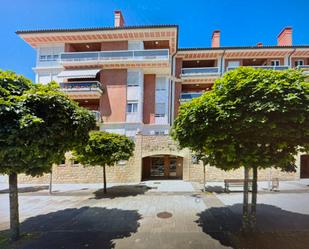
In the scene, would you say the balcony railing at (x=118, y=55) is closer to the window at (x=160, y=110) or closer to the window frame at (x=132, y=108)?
the window frame at (x=132, y=108)

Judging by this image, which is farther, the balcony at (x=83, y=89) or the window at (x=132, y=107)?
the window at (x=132, y=107)

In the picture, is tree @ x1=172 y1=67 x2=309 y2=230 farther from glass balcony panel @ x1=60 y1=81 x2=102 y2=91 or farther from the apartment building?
glass balcony panel @ x1=60 y1=81 x2=102 y2=91

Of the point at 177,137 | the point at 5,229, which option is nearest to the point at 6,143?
the point at 5,229

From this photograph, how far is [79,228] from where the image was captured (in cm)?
670

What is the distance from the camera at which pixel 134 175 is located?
1630 centimetres

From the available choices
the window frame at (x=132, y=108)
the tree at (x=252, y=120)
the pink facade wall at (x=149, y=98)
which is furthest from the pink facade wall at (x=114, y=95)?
the tree at (x=252, y=120)

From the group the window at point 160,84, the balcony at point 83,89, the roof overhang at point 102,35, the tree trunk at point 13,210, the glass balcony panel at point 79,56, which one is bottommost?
the tree trunk at point 13,210

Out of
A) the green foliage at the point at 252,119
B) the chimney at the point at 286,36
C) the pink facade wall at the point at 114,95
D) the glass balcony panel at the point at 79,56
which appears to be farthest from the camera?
the chimney at the point at 286,36

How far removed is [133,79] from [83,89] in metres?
5.60

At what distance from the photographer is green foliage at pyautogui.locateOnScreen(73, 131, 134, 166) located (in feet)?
35.6

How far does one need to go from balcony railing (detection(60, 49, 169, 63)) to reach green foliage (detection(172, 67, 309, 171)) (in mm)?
15667

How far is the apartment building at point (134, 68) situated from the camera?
2034 cm

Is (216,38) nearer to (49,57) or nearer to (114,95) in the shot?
(114,95)

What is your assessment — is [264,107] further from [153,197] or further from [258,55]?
[258,55]
